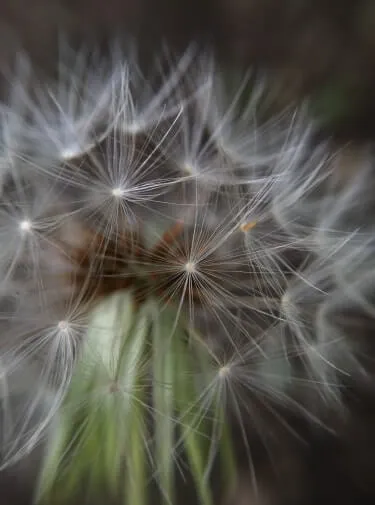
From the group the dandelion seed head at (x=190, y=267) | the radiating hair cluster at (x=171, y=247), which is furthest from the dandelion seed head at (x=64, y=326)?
the dandelion seed head at (x=190, y=267)

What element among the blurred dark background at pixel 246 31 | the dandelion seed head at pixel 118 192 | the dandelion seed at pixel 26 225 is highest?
the blurred dark background at pixel 246 31

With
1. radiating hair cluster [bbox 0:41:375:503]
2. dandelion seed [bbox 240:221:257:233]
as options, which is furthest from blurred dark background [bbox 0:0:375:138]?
dandelion seed [bbox 240:221:257:233]

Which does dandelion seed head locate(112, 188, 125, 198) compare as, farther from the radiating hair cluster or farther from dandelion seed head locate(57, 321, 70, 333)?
dandelion seed head locate(57, 321, 70, 333)

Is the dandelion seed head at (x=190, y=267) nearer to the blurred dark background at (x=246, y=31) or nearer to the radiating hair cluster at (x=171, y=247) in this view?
the radiating hair cluster at (x=171, y=247)

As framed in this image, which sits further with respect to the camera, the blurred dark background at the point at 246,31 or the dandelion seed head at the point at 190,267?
the blurred dark background at the point at 246,31

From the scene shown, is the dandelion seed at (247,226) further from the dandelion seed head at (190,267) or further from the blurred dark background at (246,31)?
the blurred dark background at (246,31)

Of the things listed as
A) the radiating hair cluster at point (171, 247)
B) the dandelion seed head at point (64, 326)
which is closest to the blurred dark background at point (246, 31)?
the radiating hair cluster at point (171, 247)

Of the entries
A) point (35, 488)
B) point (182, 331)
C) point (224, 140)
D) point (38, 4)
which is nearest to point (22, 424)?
point (35, 488)

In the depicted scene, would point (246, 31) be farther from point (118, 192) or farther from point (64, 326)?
point (64, 326)

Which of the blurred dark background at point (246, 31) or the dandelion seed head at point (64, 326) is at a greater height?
the blurred dark background at point (246, 31)

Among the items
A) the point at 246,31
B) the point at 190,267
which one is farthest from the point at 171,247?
the point at 246,31
